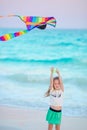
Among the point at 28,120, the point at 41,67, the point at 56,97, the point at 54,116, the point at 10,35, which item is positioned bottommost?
the point at 28,120

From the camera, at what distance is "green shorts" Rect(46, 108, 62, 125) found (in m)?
2.13

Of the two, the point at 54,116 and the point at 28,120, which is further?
the point at 28,120

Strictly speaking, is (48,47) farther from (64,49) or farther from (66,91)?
(66,91)

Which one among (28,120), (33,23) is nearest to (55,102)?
(28,120)

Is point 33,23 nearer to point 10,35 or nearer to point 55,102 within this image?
point 10,35

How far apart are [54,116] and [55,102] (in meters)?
0.10

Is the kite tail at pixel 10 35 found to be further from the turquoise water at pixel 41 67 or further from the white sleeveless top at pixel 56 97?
the white sleeveless top at pixel 56 97

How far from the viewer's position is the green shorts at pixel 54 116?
2131 mm

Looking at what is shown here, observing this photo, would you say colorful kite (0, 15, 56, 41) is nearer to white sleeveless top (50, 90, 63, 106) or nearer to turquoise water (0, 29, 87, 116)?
turquoise water (0, 29, 87, 116)

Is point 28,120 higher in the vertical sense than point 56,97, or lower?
lower

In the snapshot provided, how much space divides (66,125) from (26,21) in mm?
796

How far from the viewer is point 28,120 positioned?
229cm

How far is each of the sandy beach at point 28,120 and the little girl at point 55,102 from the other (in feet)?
0.24

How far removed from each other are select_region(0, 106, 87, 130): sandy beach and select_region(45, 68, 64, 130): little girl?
72 mm
